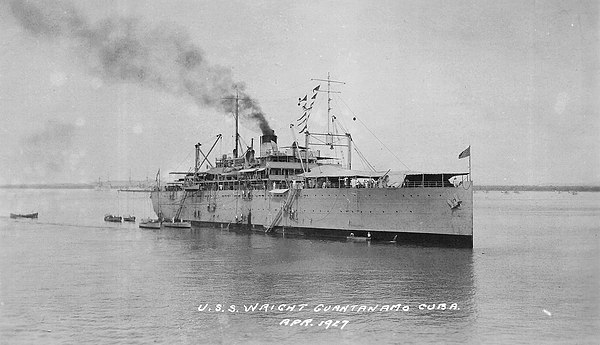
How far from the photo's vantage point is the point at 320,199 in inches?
1503

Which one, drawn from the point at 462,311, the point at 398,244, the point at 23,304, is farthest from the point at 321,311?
the point at 398,244

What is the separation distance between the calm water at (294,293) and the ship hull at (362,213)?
5.62ft

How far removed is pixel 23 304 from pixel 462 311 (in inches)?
569

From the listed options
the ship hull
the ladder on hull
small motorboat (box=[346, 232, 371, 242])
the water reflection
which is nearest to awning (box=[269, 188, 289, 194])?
the ship hull

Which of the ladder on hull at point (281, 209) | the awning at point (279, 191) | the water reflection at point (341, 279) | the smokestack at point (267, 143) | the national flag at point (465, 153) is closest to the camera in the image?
the water reflection at point (341, 279)

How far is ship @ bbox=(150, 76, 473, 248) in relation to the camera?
32312mm

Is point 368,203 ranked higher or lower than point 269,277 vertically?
higher

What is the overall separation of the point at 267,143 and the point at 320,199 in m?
11.1

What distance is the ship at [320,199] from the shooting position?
32312 mm

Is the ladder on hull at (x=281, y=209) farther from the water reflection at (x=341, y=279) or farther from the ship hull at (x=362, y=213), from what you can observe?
the water reflection at (x=341, y=279)

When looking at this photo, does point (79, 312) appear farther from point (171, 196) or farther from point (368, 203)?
point (171, 196)

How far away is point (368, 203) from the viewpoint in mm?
35062

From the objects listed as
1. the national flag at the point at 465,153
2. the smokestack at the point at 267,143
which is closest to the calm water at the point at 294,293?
the national flag at the point at 465,153

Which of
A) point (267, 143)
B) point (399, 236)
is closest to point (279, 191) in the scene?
point (267, 143)
